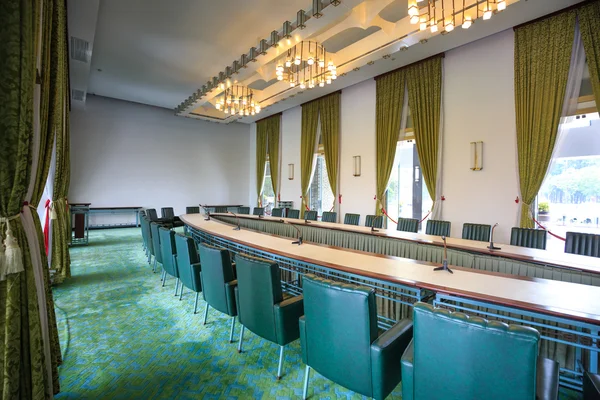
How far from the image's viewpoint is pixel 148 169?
1015 centimetres

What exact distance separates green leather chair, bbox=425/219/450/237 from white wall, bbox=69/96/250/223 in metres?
9.20

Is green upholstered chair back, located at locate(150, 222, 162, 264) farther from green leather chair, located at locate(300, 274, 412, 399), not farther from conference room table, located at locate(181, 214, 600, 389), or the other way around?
green leather chair, located at locate(300, 274, 412, 399)

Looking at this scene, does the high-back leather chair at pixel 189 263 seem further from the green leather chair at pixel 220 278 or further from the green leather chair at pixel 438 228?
the green leather chair at pixel 438 228

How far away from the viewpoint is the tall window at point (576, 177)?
14.1 ft

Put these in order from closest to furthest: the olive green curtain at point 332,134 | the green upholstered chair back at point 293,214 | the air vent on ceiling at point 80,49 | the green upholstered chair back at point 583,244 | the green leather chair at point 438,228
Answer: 1. the green upholstered chair back at point 583,244
2. the green leather chair at point 438,228
3. the air vent on ceiling at point 80,49
4. the green upholstered chair back at point 293,214
5. the olive green curtain at point 332,134

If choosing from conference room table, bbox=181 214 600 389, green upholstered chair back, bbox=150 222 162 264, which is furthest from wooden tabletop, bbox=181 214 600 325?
green upholstered chair back, bbox=150 222 162 264

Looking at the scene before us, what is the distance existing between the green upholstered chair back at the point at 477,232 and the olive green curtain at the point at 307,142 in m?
5.52

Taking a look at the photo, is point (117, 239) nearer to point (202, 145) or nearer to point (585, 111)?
point (202, 145)

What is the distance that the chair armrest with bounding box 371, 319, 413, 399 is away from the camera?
1.42 metres

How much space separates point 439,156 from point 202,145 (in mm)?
9119

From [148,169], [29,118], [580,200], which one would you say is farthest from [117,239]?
[580,200]

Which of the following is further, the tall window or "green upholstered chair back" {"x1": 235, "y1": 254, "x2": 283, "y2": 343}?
the tall window

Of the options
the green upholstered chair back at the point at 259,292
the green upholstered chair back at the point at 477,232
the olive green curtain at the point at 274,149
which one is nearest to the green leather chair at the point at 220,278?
the green upholstered chair back at the point at 259,292

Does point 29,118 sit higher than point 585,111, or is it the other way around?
point 585,111
